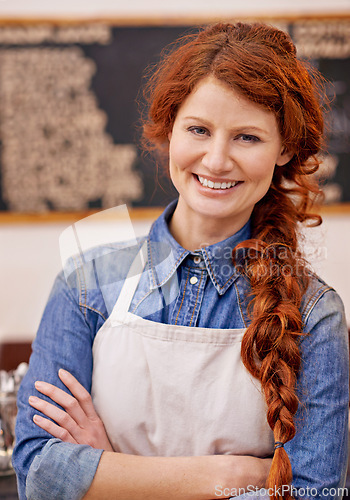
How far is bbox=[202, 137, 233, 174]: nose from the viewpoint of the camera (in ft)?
2.97

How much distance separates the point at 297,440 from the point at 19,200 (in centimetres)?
167

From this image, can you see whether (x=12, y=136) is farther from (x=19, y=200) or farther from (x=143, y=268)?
(x=143, y=268)

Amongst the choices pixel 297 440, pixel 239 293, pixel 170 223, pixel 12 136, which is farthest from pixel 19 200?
pixel 297 440

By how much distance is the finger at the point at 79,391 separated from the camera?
966 mm

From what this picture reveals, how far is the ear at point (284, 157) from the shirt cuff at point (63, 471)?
0.59m

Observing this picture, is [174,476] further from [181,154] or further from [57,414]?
[181,154]

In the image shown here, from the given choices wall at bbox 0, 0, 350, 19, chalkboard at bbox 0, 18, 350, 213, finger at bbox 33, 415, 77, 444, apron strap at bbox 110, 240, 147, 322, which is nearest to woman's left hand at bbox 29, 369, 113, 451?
finger at bbox 33, 415, 77, 444

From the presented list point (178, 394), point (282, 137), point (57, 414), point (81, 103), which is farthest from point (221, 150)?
point (81, 103)

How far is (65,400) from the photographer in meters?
0.96

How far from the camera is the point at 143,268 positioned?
3.45 feet

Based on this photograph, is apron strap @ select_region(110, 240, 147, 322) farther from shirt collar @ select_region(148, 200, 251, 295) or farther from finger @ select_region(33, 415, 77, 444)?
finger @ select_region(33, 415, 77, 444)

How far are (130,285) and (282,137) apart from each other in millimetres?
374

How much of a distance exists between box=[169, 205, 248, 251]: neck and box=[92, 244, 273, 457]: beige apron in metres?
0.17

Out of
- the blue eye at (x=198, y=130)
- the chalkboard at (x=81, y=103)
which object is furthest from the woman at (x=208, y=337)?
the chalkboard at (x=81, y=103)
